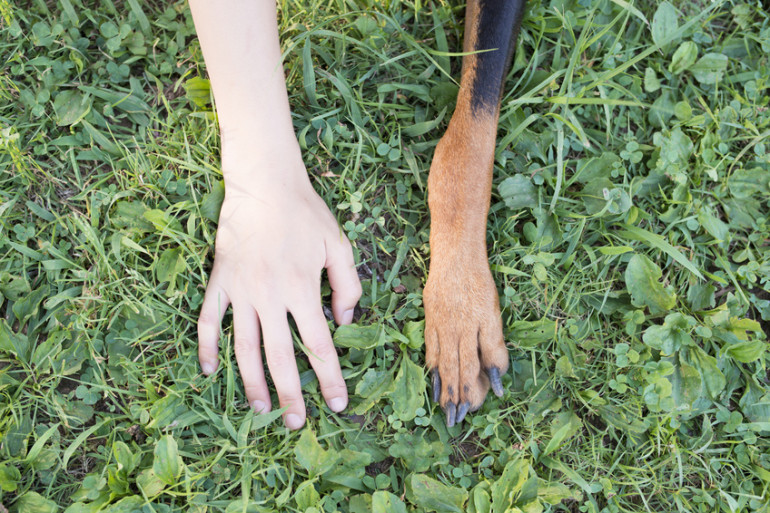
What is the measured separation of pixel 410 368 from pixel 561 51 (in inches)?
72.8

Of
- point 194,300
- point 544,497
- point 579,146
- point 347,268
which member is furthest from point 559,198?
point 194,300

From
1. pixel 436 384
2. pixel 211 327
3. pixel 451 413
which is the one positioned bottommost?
pixel 451 413

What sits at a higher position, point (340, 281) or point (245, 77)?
point (245, 77)

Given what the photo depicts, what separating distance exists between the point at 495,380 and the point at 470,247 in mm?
607

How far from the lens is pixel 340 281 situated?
2447 mm

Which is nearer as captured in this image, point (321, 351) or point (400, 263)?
point (321, 351)

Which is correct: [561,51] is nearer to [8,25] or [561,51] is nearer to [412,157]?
[412,157]

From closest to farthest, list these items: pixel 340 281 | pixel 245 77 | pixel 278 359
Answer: pixel 245 77 < pixel 278 359 < pixel 340 281

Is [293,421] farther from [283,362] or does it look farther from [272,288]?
[272,288]

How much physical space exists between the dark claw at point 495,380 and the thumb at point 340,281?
0.70 meters

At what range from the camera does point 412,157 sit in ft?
8.54

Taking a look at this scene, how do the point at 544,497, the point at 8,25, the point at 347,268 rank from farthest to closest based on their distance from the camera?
the point at 8,25, the point at 347,268, the point at 544,497

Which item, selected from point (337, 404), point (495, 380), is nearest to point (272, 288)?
point (337, 404)

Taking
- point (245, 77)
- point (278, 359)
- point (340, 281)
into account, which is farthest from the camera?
point (340, 281)
